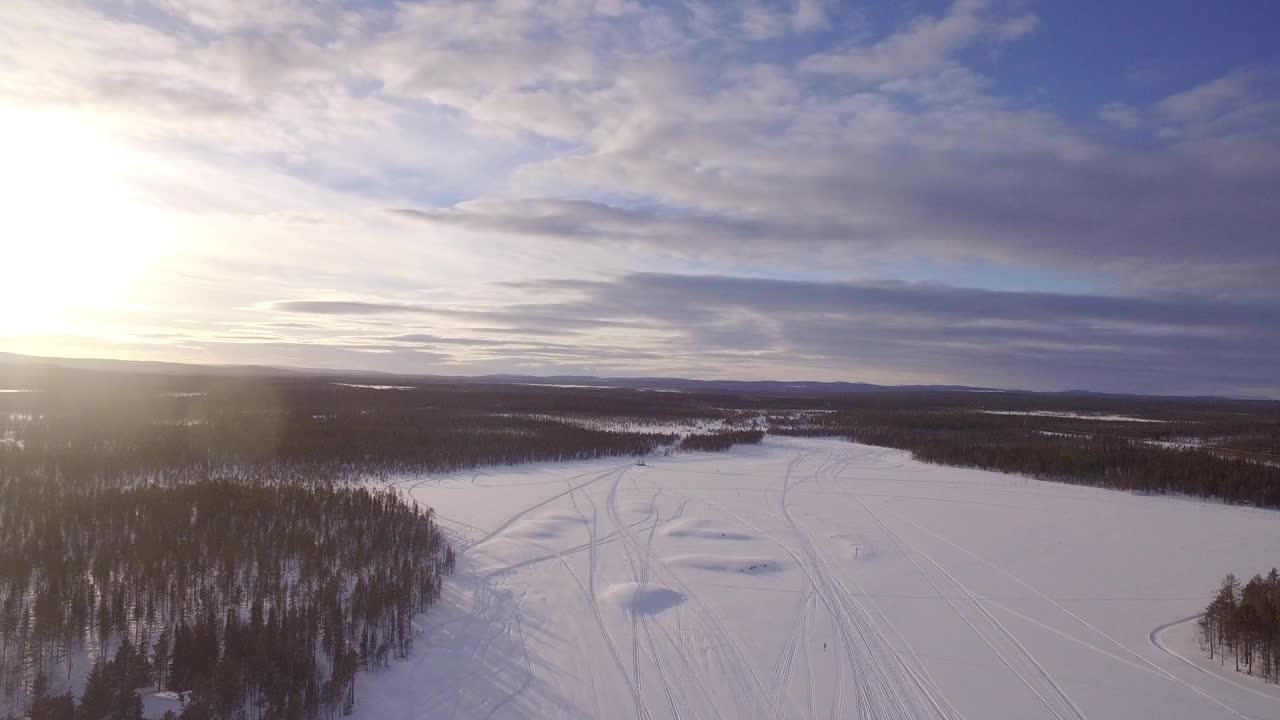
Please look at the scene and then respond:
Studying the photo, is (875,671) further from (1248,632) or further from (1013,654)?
(1248,632)

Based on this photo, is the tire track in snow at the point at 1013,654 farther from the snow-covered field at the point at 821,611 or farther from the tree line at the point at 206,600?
the tree line at the point at 206,600

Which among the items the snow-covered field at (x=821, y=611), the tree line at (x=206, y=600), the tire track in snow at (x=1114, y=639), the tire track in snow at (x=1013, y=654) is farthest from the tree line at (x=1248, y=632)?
the tree line at (x=206, y=600)

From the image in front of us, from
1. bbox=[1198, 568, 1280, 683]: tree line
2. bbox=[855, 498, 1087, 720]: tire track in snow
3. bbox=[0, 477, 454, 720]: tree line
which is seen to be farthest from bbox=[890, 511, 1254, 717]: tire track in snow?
bbox=[0, 477, 454, 720]: tree line

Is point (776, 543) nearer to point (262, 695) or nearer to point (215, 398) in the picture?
point (262, 695)

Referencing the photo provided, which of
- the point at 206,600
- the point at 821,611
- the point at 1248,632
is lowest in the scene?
the point at 821,611

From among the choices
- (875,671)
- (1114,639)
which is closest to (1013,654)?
(1114,639)

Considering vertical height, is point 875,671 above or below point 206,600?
below

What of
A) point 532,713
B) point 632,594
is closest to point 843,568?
point 632,594
